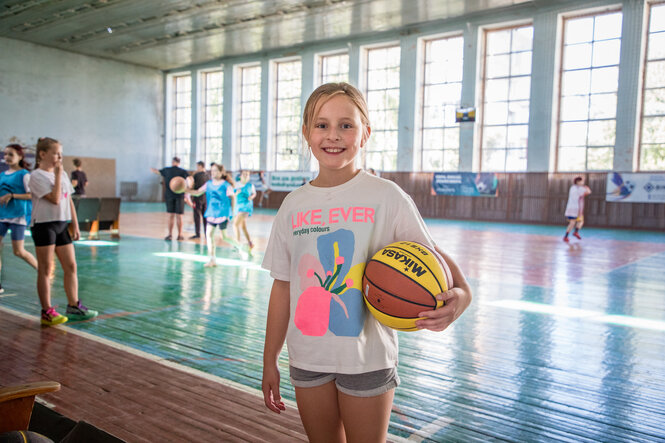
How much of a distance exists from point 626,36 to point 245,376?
65.4 ft

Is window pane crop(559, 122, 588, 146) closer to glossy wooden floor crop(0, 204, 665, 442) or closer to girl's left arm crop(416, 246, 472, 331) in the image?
glossy wooden floor crop(0, 204, 665, 442)

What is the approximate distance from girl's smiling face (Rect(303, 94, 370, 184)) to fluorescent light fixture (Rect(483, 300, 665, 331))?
4767 mm

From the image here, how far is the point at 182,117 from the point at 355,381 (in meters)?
33.0

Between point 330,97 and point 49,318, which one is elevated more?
point 330,97

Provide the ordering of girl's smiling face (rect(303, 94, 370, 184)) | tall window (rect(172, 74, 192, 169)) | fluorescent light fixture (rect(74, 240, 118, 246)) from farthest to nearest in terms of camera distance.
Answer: tall window (rect(172, 74, 192, 169)) < fluorescent light fixture (rect(74, 240, 118, 246)) < girl's smiling face (rect(303, 94, 370, 184))

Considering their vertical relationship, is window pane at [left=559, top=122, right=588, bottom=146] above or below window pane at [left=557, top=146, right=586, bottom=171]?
above

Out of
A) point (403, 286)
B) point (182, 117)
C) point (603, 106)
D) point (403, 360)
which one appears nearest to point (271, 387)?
point (403, 286)

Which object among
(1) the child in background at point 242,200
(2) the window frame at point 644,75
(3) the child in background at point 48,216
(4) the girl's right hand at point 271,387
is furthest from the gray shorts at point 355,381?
(2) the window frame at point 644,75

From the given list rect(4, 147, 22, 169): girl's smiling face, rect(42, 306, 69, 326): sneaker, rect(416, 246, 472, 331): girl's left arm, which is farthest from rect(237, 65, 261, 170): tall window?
rect(416, 246, 472, 331): girl's left arm

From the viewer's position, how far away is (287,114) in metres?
27.2

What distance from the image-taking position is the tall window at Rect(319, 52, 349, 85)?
25.5 metres

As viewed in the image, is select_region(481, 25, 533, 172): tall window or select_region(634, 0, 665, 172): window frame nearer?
select_region(634, 0, 665, 172): window frame

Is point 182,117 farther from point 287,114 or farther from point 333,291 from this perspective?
point 333,291

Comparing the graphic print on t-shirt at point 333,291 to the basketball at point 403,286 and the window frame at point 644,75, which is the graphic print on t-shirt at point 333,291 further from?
the window frame at point 644,75
